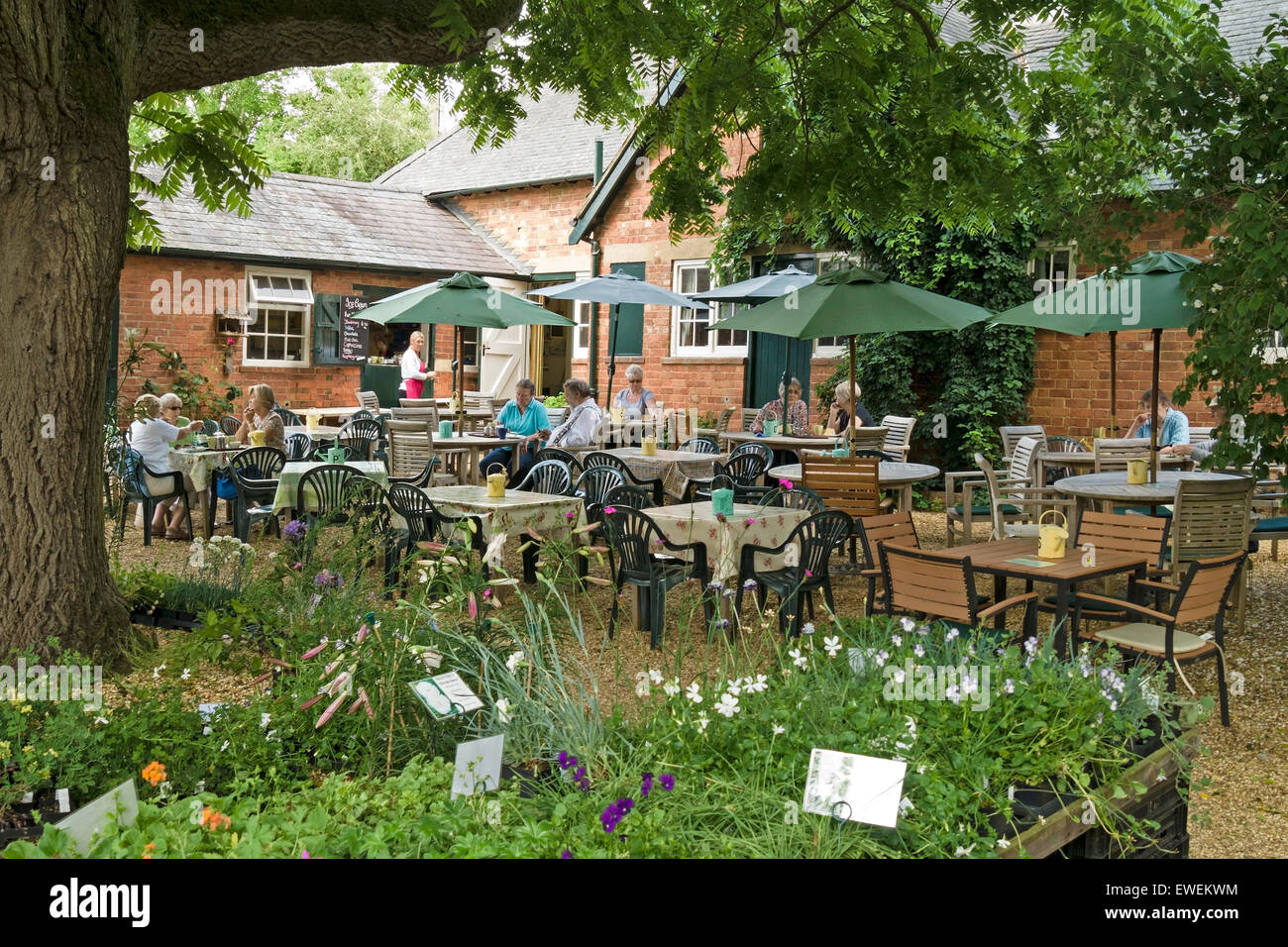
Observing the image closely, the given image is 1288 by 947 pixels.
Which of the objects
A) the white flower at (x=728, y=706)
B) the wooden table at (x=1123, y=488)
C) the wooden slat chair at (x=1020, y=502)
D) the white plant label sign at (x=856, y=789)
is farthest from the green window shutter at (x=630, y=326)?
the white plant label sign at (x=856, y=789)

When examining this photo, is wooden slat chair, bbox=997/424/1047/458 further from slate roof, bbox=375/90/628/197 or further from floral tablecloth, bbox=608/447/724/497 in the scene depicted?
slate roof, bbox=375/90/628/197

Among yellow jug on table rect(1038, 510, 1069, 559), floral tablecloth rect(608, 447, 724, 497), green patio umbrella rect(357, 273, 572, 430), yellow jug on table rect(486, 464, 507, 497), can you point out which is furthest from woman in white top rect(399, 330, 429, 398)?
yellow jug on table rect(1038, 510, 1069, 559)

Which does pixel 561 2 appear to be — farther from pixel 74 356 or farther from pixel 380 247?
pixel 380 247

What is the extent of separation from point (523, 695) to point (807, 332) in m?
5.36

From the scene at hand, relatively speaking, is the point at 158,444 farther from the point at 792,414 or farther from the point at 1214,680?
the point at 1214,680

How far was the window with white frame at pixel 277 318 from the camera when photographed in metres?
17.6

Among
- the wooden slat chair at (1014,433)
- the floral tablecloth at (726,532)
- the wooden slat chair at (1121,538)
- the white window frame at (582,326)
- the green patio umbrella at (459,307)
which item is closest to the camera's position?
the wooden slat chair at (1121,538)

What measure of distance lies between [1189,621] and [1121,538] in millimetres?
1233

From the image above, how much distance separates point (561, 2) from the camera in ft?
20.3

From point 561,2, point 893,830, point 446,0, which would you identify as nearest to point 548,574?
point 893,830

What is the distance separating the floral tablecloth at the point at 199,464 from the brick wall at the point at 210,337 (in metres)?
6.39

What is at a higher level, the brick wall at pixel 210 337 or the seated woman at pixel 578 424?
the brick wall at pixel 210 337

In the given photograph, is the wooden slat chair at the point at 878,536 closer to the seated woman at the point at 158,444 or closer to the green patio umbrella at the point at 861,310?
the green patio umbrella at the point at 861,310

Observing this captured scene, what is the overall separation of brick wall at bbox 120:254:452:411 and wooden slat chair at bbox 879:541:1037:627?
527 inches
